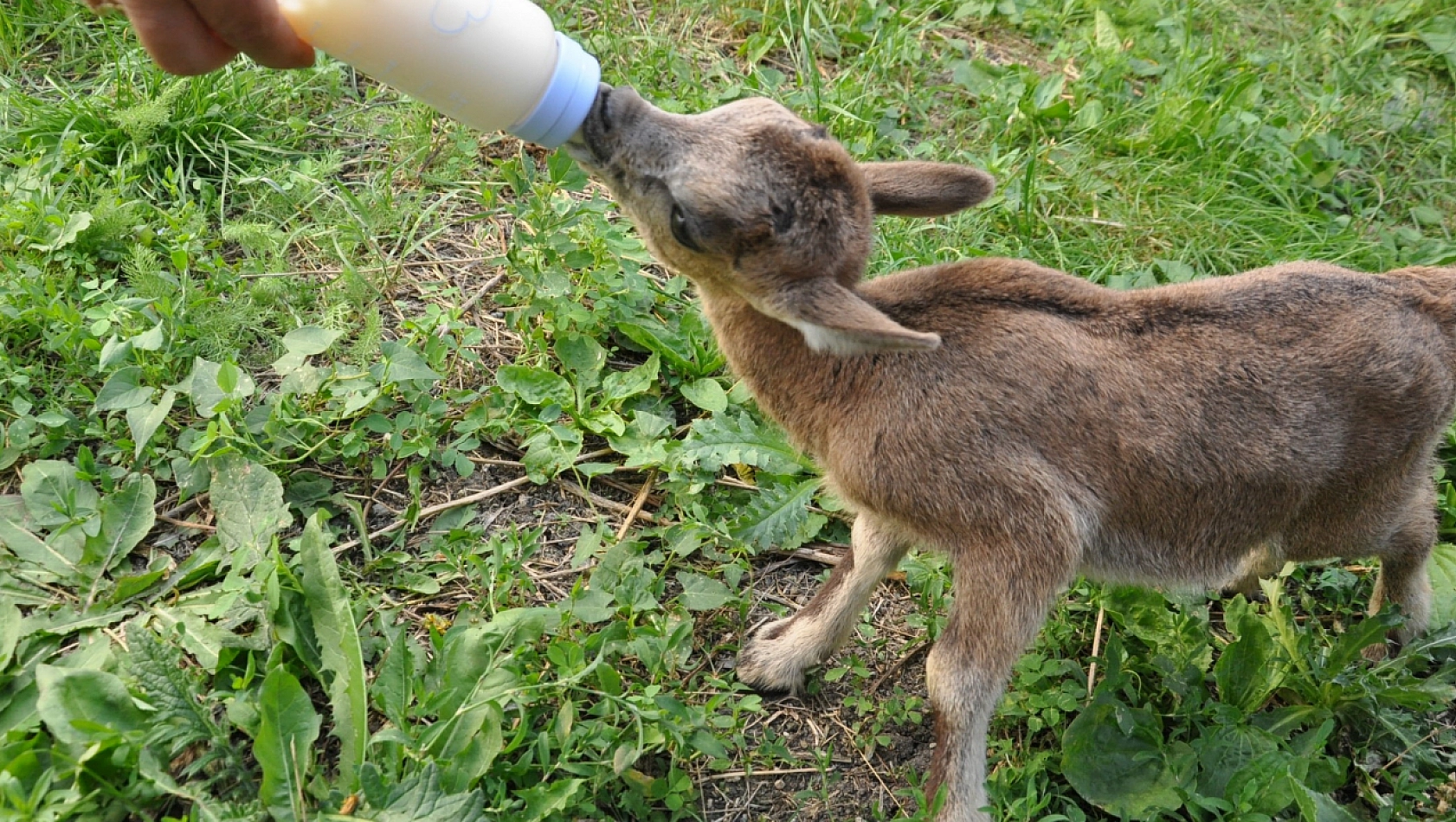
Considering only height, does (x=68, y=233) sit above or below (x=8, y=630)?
above

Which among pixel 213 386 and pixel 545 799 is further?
pixel 213 386

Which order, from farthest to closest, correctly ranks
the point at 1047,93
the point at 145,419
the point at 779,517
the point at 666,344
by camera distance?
1. the point at 1047,93
2. the point at 666,344
3. the point at 779,517
4. the point at 145,419

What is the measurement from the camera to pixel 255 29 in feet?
9.81

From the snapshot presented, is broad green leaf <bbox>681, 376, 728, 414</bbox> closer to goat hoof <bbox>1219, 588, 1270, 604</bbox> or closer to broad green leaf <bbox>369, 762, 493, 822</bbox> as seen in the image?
broad green leaf <bbox>369, 762, 493, 822</bbox>

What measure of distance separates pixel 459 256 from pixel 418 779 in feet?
9.00

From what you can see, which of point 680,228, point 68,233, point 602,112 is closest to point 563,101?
point 602,112

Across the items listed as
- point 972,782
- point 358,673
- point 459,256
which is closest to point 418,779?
point 358,673

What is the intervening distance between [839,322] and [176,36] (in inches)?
78.3

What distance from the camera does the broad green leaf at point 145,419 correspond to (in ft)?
13.0

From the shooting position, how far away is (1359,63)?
21.6ft

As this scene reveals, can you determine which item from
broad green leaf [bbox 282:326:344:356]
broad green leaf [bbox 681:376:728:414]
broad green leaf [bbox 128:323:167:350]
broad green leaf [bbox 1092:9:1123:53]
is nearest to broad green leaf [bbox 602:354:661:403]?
broad green leaf [bbox 681:376:728:414]

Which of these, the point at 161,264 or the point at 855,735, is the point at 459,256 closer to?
the point at 161,264

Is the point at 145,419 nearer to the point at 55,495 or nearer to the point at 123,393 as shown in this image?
the point at 123,393

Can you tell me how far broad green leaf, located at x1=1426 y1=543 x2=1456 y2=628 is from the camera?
4.52 meters
